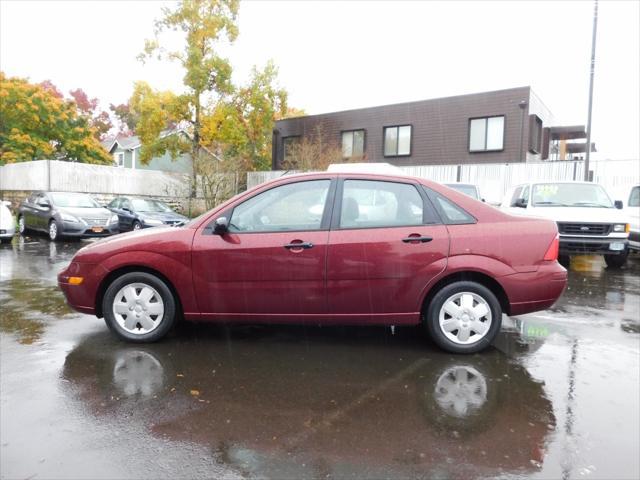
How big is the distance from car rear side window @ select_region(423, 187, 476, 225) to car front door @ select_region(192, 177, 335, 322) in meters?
0.97

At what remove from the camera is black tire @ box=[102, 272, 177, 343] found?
4.68 metres

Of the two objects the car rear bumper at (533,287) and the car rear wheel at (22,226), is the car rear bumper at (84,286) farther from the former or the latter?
the car rear wheel at (22,226)

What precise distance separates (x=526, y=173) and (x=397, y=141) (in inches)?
303

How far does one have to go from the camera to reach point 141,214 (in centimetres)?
1681

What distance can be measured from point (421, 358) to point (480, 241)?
1.18 metres

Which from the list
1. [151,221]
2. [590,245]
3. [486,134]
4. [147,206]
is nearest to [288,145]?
[486,134]

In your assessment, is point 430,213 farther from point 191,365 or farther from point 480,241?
point 191,365

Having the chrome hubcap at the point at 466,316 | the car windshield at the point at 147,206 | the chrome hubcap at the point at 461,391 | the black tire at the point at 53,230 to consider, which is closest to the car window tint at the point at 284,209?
the chrome hubcap at the point at 466,316

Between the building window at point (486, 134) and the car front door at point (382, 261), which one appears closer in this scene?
the car front door at point (382, 261)

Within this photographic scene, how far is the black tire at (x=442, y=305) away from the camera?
4.51m

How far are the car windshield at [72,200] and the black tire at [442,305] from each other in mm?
13764

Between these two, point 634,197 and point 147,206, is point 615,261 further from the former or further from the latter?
point 147,206

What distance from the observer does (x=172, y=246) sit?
182 inches

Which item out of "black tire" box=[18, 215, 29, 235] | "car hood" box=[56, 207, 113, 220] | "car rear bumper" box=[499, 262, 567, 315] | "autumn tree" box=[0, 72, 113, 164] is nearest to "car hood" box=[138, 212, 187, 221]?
"car hood" box=[56, 207, 113, 220]
